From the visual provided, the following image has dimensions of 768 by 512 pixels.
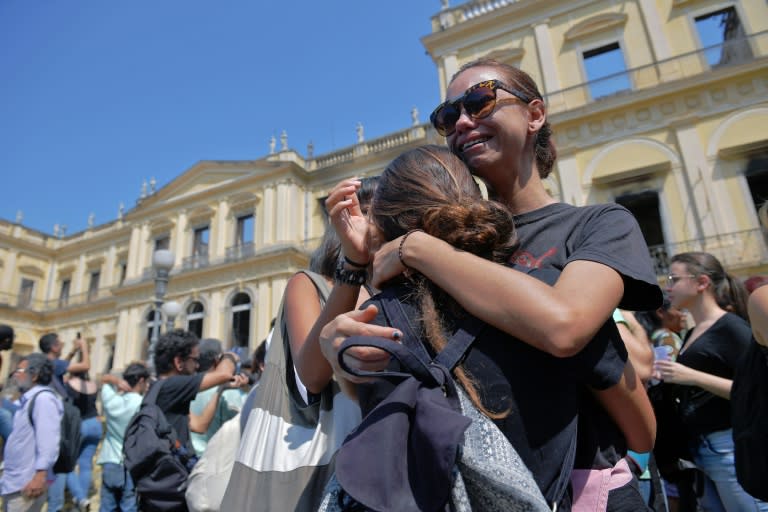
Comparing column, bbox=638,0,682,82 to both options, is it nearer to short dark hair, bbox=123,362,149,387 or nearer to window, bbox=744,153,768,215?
window, bbox=744,153,768,215

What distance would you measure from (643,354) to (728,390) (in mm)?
1049

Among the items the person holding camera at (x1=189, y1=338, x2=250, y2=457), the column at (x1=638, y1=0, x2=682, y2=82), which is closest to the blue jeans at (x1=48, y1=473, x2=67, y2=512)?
the person holding camera at (x1=189, y1=338, x2=250, y2=457)

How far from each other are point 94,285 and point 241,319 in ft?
43.5

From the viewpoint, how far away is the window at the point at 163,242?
69.2ft

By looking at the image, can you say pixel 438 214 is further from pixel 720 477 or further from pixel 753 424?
pixel 720 477

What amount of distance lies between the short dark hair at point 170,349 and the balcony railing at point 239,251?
15.4m

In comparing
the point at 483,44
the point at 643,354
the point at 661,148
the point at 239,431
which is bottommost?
the point at 239,431

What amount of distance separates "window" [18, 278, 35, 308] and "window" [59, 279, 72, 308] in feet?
4.90

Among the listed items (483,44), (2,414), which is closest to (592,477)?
(2,414)

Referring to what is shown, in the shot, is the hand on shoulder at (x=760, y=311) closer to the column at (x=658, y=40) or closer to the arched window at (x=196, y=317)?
the column at (x=658, y=40)

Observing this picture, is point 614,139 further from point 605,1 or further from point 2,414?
point 2,414

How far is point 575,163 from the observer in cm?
1151

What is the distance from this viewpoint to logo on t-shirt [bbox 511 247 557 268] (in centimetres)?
113

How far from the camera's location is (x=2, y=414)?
12.9 ft
